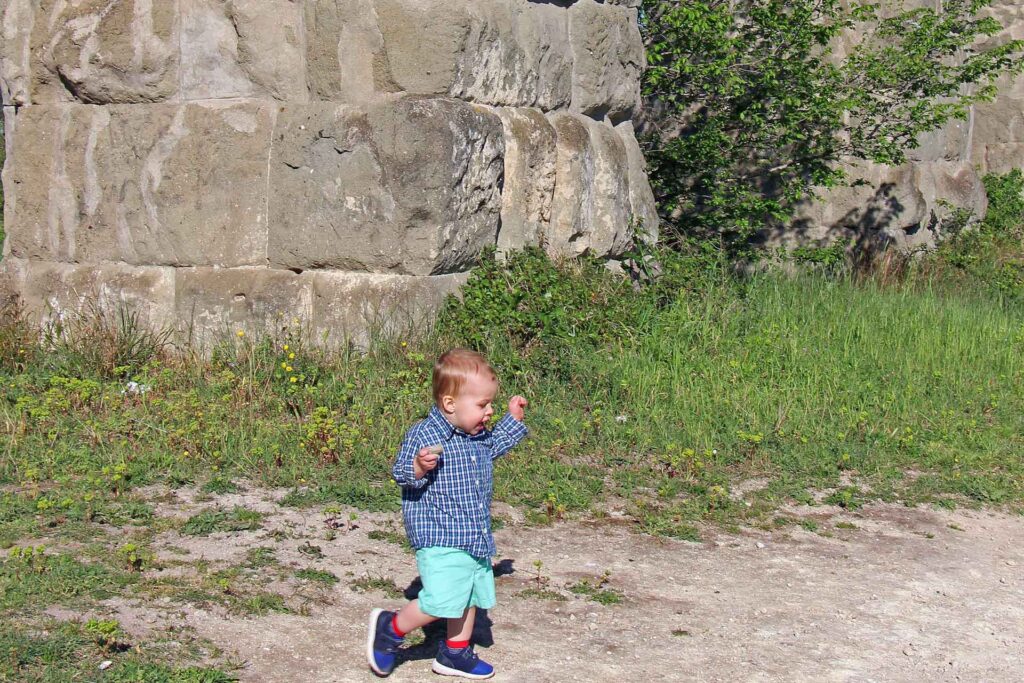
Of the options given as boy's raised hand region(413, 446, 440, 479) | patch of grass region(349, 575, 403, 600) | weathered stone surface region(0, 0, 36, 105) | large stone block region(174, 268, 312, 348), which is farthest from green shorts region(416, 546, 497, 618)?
weathered stone surface region(0, 0, 36, 105)

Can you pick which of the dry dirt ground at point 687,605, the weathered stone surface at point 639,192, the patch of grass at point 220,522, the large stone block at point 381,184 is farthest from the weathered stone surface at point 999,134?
the patch of grass at point 220,522

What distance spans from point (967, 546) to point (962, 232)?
255 inches

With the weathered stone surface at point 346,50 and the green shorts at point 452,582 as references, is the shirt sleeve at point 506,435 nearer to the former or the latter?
the green shorts at point 452,582

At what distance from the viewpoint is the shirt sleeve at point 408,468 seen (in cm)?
338

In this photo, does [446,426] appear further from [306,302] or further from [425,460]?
[306,302]

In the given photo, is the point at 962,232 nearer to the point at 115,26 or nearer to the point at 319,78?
the point at 319,78

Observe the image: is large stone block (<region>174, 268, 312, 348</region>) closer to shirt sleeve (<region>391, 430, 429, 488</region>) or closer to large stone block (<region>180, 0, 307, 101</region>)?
large stone block (<region>180, 0, 307, 101</region>)

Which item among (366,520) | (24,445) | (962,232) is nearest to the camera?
(366,520)

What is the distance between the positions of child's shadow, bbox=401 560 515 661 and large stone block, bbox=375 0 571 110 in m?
2.91

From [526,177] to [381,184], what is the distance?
0.97 metres

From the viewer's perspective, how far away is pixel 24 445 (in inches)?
197

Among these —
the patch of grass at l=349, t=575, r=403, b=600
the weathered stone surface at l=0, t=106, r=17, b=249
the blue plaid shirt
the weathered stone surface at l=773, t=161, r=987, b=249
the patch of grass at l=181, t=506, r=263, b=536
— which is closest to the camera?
the blue plaid shirt

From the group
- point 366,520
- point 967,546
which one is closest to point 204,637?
point 366,520

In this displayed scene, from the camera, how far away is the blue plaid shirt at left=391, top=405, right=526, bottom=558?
3408mm
